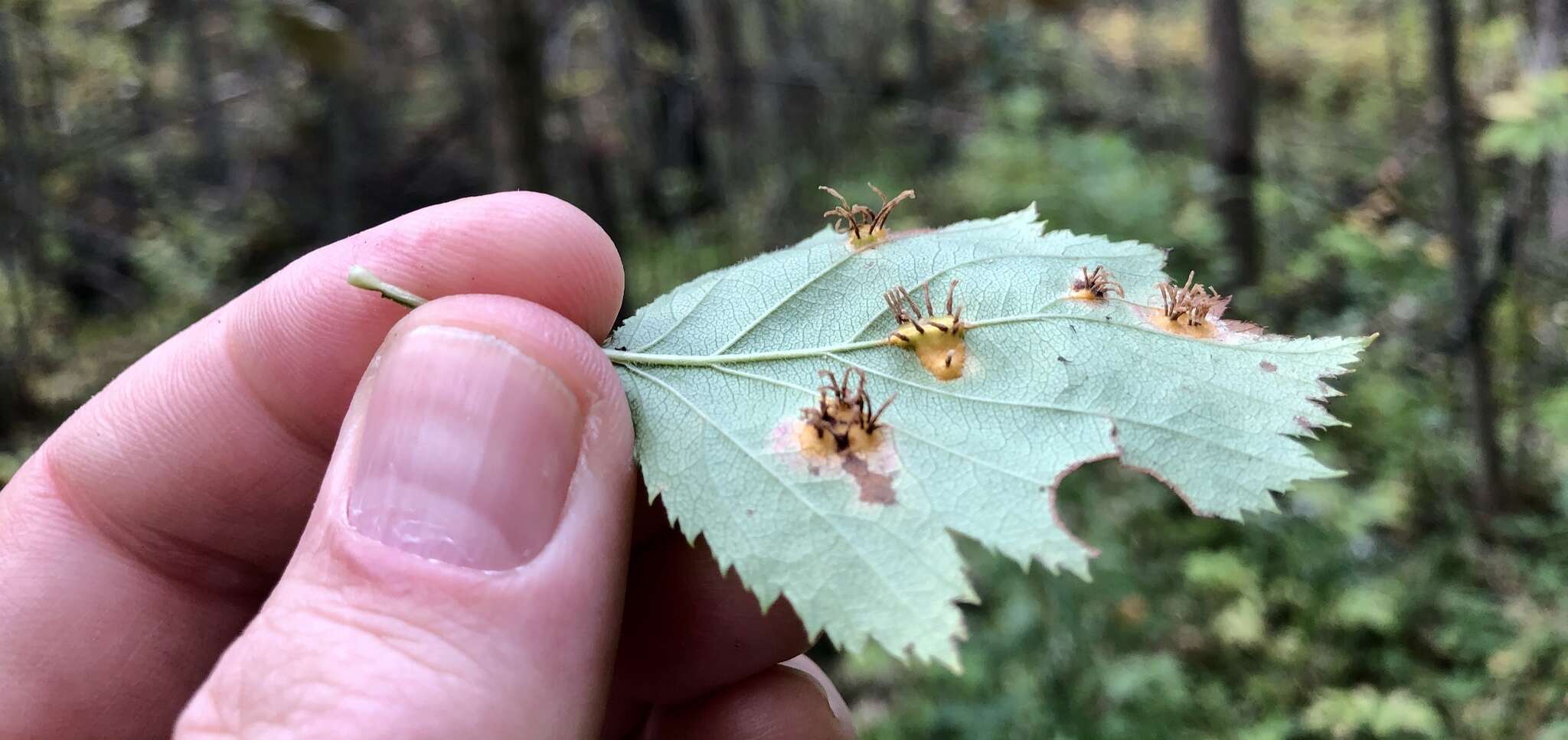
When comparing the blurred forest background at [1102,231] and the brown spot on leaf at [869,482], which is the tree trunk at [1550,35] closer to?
the blurred forest background at [1102,231]

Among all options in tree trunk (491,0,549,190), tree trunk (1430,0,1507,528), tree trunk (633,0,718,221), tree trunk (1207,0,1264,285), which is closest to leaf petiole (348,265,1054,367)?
tree trunk (491,0,549,190)

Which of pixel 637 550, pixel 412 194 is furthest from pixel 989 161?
pixel 412 194

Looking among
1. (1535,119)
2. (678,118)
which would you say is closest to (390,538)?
(1535,119)

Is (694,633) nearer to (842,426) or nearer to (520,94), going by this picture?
(842,426)

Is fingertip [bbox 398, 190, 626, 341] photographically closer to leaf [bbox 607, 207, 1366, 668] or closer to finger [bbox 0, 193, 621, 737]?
finger [bbox 0, 193, 621, 737]

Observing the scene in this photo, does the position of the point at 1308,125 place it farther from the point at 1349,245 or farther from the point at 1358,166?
the point at 1349,245

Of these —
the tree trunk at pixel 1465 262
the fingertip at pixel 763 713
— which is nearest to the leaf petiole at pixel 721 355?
the fingertip at pixel 763 713
